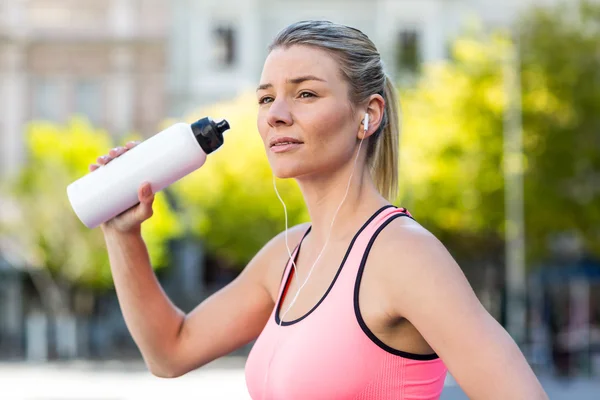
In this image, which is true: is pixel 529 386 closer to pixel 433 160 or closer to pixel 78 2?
pixel 433 160

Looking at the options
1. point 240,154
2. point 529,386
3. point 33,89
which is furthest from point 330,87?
point 33,89

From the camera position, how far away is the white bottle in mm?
2457

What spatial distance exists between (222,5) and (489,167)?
14.3 metres

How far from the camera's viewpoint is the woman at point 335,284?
79.7 inches

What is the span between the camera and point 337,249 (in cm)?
235

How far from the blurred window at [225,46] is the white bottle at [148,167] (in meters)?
37.8

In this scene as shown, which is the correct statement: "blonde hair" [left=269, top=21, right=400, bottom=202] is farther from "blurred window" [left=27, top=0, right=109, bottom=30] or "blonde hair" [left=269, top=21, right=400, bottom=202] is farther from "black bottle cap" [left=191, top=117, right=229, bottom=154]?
"blurred window" [left=27, top=0, right=109, bottom=30]

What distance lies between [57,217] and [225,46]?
12.7 meters

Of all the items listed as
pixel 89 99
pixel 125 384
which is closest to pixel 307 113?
pixel 125 384

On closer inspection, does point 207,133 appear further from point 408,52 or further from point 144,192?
point 408,52

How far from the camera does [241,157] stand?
3259 centimetres

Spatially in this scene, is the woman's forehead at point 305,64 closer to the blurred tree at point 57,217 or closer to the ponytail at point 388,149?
the ponytail at point 388,149

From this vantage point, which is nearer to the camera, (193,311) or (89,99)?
(193,311)

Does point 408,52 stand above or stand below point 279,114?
below
